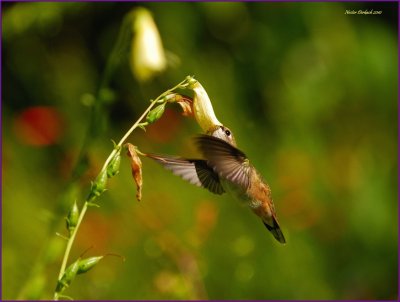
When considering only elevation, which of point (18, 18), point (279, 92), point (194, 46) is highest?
point (18, 18)

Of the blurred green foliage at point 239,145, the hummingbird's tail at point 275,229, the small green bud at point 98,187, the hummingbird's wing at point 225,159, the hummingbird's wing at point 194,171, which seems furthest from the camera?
the blurred green foliage at point 239,145

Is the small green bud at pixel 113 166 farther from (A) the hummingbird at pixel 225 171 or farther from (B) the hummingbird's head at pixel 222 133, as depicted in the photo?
(B) the hummingbird's head at pixel 222 133

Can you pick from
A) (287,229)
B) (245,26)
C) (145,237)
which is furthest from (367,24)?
(145,237)

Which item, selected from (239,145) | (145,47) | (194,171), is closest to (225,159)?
(194,171)

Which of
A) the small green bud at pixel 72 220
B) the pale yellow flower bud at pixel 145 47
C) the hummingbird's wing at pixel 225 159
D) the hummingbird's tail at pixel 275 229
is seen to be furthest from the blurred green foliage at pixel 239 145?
the small green bud at pixel 72 220

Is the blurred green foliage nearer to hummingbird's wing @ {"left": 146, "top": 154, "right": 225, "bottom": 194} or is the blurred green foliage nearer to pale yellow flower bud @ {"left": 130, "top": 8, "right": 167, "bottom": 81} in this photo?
pale yellow flower bud @ {"left": 130, "top": 8, "right": 167, "bottom": 81}

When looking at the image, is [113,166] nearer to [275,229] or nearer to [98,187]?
[98,187]

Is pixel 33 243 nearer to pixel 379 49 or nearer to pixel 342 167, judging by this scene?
pixel 342 167
